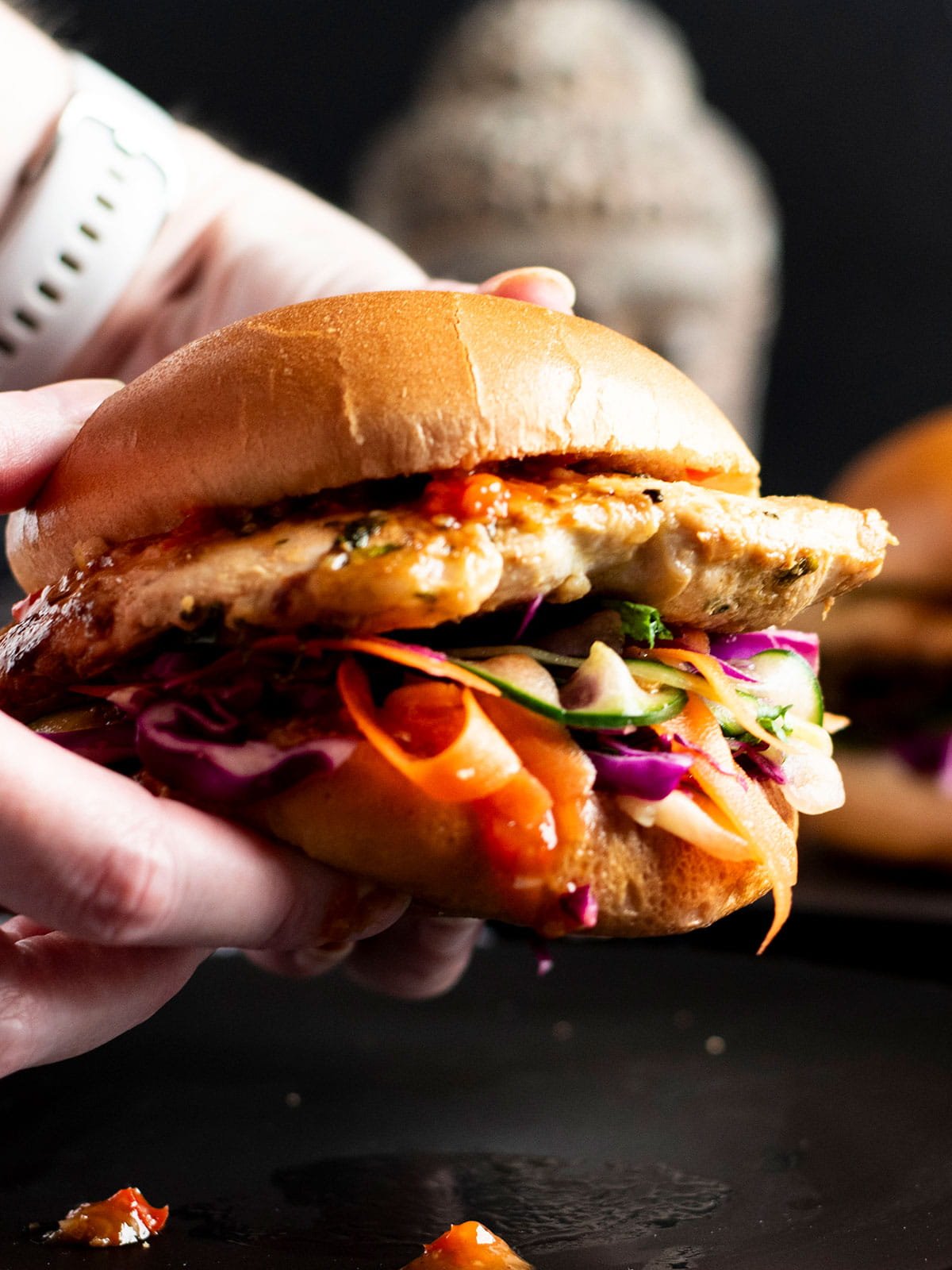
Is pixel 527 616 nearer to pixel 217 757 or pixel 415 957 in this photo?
pixel 217 757

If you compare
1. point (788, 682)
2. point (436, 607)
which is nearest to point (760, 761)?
point (788, 682)

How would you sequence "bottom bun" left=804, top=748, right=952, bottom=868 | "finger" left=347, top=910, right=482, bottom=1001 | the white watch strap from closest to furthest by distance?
"finger" left=347, top=910, right=482, bottom=1001 → the white watch strap → "bottom bun" left=804, top=748, right=952, bottom=868

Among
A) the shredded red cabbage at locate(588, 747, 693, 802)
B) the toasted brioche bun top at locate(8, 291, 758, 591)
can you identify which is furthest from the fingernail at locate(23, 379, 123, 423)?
the shredded red cabbage at locate(588, 747, 693, 802)

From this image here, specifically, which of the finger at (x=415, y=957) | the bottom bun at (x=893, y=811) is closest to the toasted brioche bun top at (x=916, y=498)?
the bottom bun at (x=893, y=811)

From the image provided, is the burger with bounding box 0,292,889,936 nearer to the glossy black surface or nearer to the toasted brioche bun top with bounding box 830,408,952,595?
the glossy black surface

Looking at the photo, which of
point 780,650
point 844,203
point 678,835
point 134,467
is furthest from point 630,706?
point 844,203
